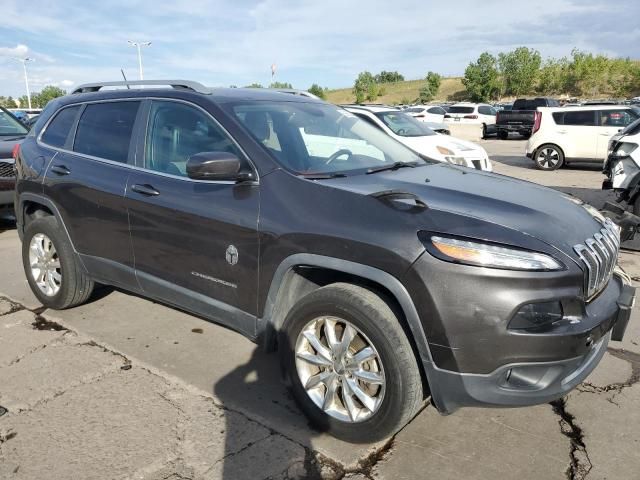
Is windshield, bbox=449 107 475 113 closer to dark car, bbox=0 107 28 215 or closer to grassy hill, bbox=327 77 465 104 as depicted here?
dark car, bbox=0 107 28 215

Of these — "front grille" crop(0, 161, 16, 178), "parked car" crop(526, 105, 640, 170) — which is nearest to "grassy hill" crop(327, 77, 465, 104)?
"parked car" crop(526, 105, 640, 170)

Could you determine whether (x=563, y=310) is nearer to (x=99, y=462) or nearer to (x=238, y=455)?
(x=238, y=455)

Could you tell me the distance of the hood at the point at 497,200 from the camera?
2.48 m

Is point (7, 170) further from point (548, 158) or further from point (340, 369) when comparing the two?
point (548, 158)

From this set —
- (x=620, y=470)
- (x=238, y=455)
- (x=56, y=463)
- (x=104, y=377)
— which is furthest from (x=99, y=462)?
(x=620, y=470)

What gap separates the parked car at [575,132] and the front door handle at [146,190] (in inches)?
502

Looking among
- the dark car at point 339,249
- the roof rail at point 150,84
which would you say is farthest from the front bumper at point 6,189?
the dark car at point 339,249

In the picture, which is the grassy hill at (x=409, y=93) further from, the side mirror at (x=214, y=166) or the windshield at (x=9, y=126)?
the side mirror at (x=214, y=166)

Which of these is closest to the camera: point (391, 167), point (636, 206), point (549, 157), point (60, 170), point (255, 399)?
point (255, 399)

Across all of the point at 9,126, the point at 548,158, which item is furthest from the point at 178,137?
the point at 548,158

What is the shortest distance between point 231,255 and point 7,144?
625 cm

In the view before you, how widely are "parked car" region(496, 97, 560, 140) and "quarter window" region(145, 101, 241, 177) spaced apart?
22151 mm

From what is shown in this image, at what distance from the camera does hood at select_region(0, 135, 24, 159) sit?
736cm

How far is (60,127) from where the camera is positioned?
4.38 meters
